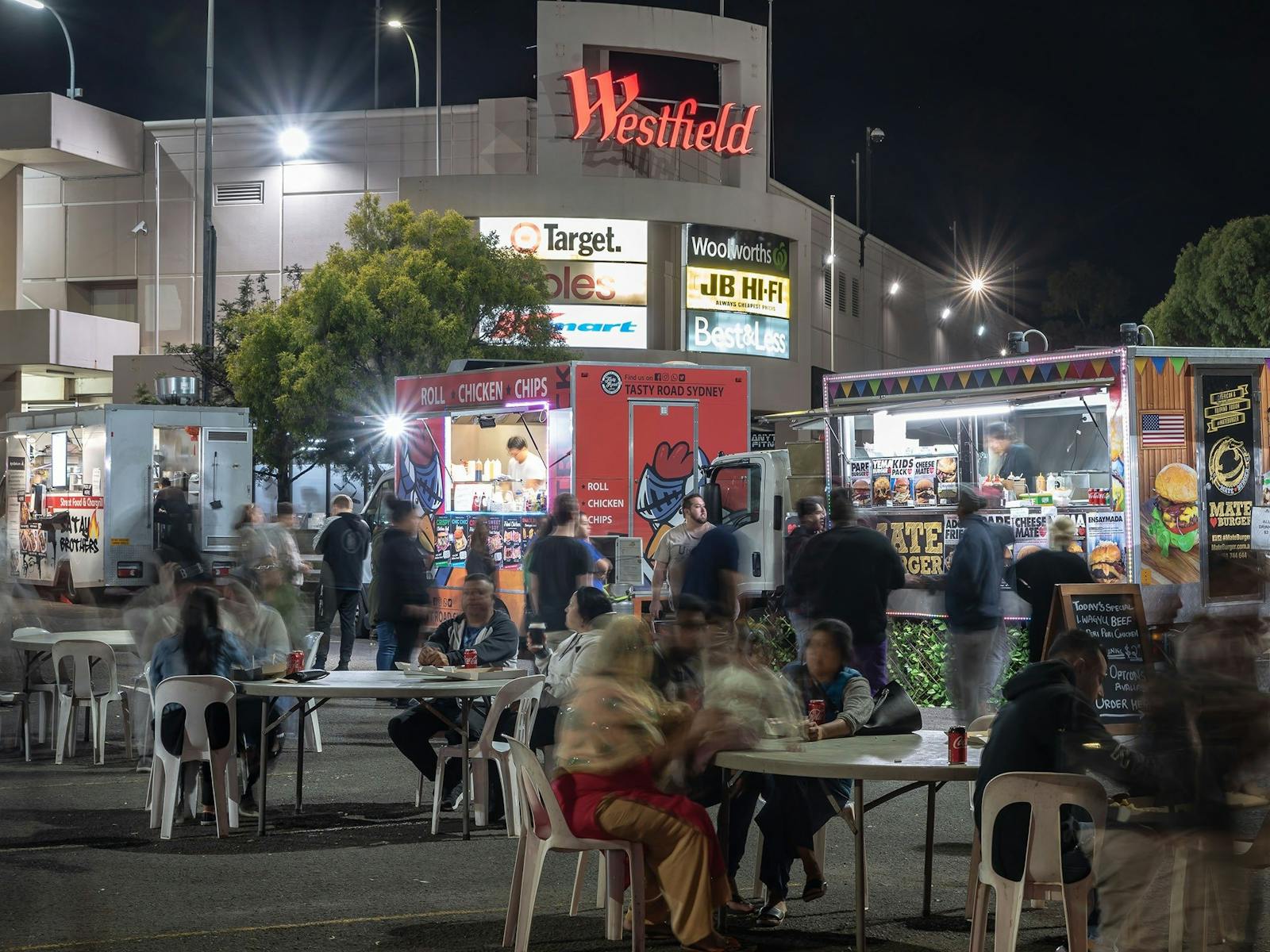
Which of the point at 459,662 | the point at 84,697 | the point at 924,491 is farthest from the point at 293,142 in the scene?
the point at 459,662

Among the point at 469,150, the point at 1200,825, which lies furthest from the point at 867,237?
the point at 1200,825

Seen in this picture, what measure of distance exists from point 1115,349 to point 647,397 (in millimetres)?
5139

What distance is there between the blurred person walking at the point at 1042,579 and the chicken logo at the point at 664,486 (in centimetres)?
622

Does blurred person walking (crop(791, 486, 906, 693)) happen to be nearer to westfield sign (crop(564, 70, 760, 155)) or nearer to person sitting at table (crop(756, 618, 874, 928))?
person sitting at table (crop(756, 618, 874, 928))

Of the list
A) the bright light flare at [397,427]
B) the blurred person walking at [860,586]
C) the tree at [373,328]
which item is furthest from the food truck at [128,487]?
the blurred person walking at [860,586]

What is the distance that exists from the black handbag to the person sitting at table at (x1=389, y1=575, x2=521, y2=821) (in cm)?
265

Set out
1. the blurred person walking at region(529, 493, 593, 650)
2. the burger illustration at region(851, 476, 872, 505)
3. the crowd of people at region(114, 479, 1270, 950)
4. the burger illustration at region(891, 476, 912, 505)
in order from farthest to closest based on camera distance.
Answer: the burger illustration at region(851, 476, 872, 505)
the burger illustration at region(891, 476, 912, 505)
the blurred person walking at region(529, 493, 593, 650)
the crowd of people at region(114, 479, 1270, 950)

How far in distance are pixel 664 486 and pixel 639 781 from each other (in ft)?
34.8

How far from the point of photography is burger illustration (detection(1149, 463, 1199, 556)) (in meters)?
12.9

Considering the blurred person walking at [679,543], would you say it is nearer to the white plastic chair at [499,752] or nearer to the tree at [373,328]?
the white plastic chair at [499,752]

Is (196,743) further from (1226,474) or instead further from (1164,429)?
(1226,474)

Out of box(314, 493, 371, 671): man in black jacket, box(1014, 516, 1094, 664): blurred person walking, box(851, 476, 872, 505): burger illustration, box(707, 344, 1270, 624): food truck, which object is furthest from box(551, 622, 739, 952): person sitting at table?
box(851, 476, 872, 505): burger illustration

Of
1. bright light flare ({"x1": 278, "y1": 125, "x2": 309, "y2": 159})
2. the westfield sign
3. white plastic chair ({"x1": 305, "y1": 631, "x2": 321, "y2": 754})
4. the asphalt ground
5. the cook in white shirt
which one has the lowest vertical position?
the asphalt ground

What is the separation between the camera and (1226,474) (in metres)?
13.4
